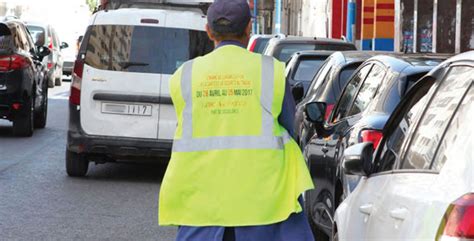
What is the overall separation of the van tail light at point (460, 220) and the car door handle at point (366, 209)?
52.5 inches

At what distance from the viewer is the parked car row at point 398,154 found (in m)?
4.23

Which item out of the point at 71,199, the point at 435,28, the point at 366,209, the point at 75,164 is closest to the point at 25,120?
the point at 75,164

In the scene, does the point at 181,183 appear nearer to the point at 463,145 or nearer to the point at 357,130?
the point at 463,145

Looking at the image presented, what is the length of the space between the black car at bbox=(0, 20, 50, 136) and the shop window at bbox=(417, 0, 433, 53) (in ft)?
31.7

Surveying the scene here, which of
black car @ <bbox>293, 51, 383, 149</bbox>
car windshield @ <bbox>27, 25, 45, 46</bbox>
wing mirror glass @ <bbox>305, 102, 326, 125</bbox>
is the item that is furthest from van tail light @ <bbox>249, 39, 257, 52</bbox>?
car windshield @ <bbox>27, 25, 45, 46</bbox>

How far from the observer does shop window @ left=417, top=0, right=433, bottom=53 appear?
2672 centimetres

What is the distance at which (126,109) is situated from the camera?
Answer: 1377cm

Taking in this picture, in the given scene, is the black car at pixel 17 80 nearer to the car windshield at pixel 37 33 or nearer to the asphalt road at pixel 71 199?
the asphalt road at pixel 71 199

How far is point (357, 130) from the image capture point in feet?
26.9

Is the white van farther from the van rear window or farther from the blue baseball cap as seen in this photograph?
the blue baseball cap

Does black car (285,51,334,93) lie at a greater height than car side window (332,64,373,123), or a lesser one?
lesser

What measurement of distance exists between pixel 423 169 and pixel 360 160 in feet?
2.86

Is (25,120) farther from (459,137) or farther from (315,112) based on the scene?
(459,137)

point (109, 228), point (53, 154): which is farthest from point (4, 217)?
point (53, 154)
